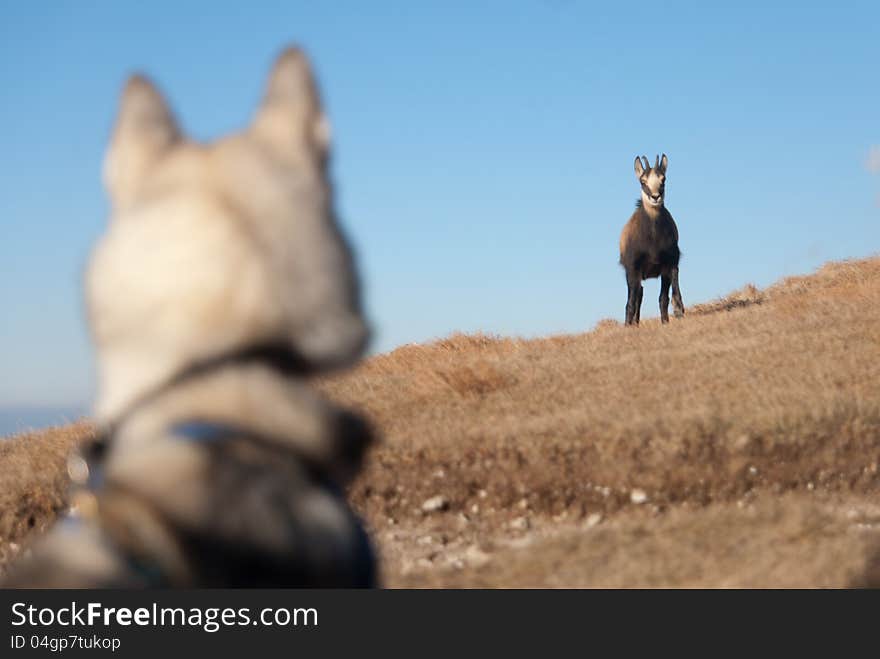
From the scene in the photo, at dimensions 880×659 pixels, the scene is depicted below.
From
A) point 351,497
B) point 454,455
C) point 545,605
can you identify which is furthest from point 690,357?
point 545,605

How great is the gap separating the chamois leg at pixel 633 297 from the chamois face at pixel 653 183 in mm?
1398

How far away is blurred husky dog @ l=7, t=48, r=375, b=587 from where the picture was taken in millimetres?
2420

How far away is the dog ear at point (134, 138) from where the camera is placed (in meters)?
2.79

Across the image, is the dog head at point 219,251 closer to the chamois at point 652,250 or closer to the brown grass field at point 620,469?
the brown grass field at point 620,469

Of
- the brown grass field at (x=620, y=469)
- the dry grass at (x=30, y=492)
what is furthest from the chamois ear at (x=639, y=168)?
the dry grass at (x=30, y=492)

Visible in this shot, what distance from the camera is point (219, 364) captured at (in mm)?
2553

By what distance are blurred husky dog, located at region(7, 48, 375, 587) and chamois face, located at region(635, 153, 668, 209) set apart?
17817 millimetres

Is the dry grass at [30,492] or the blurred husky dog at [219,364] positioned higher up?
the blurred husky dog at [219,364]

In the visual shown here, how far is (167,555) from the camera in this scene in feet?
7.98

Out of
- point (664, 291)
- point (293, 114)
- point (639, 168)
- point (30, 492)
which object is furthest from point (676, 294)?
point (293, 114)

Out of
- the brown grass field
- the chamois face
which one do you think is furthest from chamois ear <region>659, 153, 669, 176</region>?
the brown grass field

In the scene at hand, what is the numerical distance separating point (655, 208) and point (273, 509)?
59.5 feet

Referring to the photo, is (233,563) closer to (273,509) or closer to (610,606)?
(273,509)

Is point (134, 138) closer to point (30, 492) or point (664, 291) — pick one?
point (30, 492)
